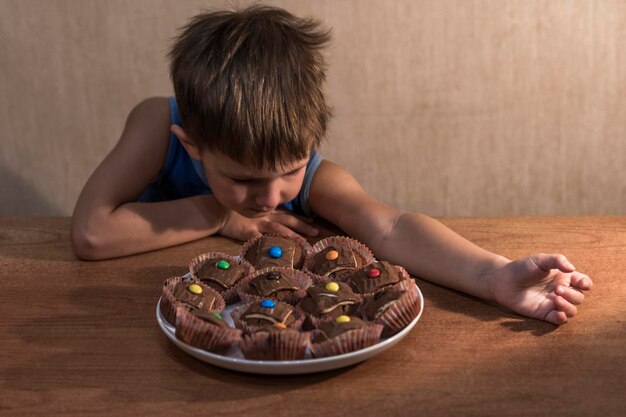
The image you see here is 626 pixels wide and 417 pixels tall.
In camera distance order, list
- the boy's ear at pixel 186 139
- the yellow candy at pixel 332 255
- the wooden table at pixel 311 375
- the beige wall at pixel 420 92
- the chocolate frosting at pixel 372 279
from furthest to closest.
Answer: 1. the beige wall at pixel 420 92
2. the boy's ear at pixel 186 139
3. the yellow candy at pixel 332 255
4. the chocolate frosting at pixel 372 279
5. the wooden table at pixel 311 375

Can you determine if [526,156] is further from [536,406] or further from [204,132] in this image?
[536,406]

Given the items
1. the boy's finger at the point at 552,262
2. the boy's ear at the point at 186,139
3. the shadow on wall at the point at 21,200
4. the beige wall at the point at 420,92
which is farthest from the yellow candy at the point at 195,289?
the shadow on wall at the point at 21,200

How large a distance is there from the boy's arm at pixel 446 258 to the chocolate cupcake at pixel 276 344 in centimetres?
33

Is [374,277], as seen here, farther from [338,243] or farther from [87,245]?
[87,245]

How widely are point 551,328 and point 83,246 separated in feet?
2.50

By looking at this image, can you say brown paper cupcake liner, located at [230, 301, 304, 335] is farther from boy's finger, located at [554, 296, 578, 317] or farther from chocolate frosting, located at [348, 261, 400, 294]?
boy's finger, located at [554, 296, 578, 317]

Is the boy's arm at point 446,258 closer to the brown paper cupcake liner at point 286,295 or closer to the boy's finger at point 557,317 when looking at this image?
the boy's finger at point 557,317

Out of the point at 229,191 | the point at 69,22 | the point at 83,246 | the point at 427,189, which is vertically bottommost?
the point at 427,189

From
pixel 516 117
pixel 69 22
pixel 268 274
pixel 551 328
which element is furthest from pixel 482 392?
pixel 69 22

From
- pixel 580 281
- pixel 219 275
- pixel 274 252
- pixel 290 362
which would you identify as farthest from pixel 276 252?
pixel 580 281

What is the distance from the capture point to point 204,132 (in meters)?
1.22

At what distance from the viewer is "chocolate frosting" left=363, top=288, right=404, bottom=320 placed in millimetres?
977

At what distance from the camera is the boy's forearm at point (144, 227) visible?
4.34 feet

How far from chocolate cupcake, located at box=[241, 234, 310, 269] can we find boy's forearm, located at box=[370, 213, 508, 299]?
0.15m
